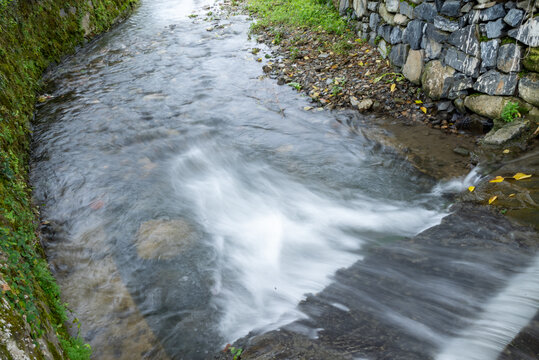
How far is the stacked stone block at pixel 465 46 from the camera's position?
4875 mm

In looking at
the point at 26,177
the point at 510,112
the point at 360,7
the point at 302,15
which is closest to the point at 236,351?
the point at 26,177

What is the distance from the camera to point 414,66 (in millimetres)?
6688

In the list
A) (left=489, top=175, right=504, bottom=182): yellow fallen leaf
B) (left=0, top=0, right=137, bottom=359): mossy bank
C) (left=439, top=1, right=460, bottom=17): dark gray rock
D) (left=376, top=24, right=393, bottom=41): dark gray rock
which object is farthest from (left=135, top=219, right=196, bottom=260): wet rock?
(left=376, top=24, right=393, bottom=41): dark gray rock

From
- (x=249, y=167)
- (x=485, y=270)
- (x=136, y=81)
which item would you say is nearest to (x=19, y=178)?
(x=249, y=167)

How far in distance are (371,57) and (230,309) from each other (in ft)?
20.1

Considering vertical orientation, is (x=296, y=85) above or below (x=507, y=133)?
above

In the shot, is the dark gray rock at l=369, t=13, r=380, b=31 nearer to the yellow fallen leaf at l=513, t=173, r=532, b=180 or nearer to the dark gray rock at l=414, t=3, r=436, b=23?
the dark gray rock at l=414, t=3, r=436, b=23

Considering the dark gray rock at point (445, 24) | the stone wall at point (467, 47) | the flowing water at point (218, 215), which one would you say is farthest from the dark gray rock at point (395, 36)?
the flowing water at point (218, 215)

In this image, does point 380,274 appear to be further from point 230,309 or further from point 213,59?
point 213,59

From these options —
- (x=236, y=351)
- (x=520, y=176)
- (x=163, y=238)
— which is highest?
(x=163, y=238)

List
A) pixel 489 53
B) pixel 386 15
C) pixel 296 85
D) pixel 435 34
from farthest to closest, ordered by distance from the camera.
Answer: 1. pixel 296 85
2. pixel 386 15
3. pixel 435 34
4. pixel 489 53

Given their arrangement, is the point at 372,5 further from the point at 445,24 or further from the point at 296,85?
the point at 445,24

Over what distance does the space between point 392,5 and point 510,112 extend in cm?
323

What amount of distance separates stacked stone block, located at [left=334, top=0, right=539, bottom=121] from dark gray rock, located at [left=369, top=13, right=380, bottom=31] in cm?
40
